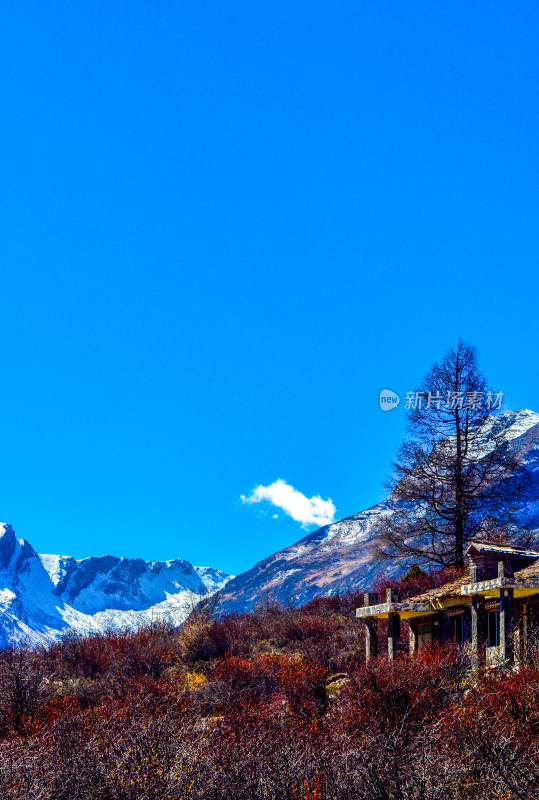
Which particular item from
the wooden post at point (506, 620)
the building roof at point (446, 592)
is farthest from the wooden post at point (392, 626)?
the wooden post at point (506, 620)

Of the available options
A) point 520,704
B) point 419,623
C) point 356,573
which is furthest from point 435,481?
point 356,573

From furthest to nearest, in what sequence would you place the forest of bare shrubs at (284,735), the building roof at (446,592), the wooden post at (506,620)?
the building roof at (446,592) < the wooden post at (506,620) < the forest of bare shrubs at (284,735)

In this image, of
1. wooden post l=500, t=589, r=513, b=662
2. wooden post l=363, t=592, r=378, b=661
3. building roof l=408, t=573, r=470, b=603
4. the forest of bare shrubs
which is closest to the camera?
the forest of bare shrubs

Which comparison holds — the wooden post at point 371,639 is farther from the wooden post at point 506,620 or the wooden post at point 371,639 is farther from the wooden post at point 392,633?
the wooden post at point 506,620

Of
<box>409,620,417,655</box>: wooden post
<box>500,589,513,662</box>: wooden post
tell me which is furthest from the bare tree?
<box>500,589,513,662</box>: wooden post

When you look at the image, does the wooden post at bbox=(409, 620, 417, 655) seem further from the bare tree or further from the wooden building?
the bare tree

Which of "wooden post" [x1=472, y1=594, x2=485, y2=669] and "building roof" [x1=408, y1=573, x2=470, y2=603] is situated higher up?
"building roof" [x1=408, y1=573, x2=470, y2=603]

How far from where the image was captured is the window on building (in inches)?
743

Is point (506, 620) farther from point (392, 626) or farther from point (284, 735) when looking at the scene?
point (284, 735)

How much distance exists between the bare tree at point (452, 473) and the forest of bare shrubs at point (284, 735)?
673cm

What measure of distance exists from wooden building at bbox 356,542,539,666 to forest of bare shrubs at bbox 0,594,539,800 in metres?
1.20

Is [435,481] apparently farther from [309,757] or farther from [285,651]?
[309,757]

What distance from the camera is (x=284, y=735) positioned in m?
12.4

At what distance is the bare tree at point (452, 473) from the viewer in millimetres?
26828
